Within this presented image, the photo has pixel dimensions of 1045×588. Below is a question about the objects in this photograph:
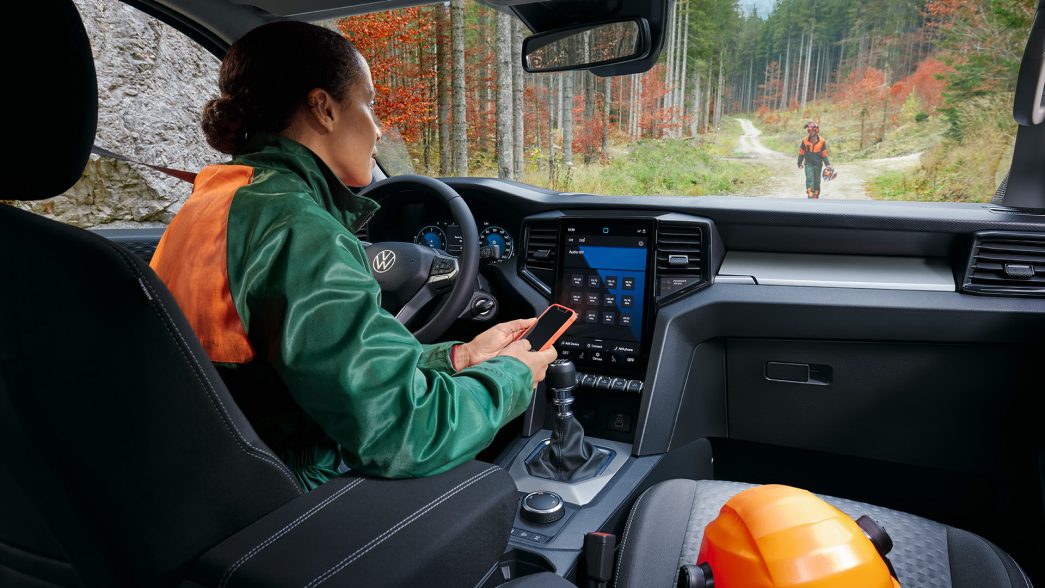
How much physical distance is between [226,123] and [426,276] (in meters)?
0.86

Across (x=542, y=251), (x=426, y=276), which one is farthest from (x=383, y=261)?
(x=542, y=251)

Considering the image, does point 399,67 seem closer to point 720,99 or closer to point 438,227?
point 720,99

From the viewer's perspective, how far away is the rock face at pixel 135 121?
6922 millimetres

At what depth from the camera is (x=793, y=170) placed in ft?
29.5

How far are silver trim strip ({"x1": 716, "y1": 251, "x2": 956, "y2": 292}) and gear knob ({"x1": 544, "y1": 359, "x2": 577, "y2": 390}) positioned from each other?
684mm

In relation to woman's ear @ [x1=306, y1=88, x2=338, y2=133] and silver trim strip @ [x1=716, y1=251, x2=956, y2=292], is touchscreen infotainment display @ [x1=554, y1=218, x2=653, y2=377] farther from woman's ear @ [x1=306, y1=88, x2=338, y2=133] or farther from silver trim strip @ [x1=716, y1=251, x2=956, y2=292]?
woman's ear @ [x1=306, y1=88, x2=338, y2=133]

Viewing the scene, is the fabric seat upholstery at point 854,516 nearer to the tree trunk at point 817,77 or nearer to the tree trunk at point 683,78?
the tree trunk at point 817,77

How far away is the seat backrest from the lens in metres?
0.88

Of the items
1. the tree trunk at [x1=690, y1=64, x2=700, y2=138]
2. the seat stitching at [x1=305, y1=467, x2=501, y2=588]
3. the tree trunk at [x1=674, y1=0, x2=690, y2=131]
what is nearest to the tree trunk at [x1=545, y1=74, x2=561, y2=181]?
the tree trunk at [x1=674, y1=0, x2=690, y2=131]

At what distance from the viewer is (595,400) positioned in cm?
249

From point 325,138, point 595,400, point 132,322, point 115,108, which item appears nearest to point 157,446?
point 132,322

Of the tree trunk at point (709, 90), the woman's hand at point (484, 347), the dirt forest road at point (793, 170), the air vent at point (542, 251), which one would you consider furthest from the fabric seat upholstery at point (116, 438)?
the tree trunk at point (709, 90)

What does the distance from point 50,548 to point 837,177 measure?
29.3 ft

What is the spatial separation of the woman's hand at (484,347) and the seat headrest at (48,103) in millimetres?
853
